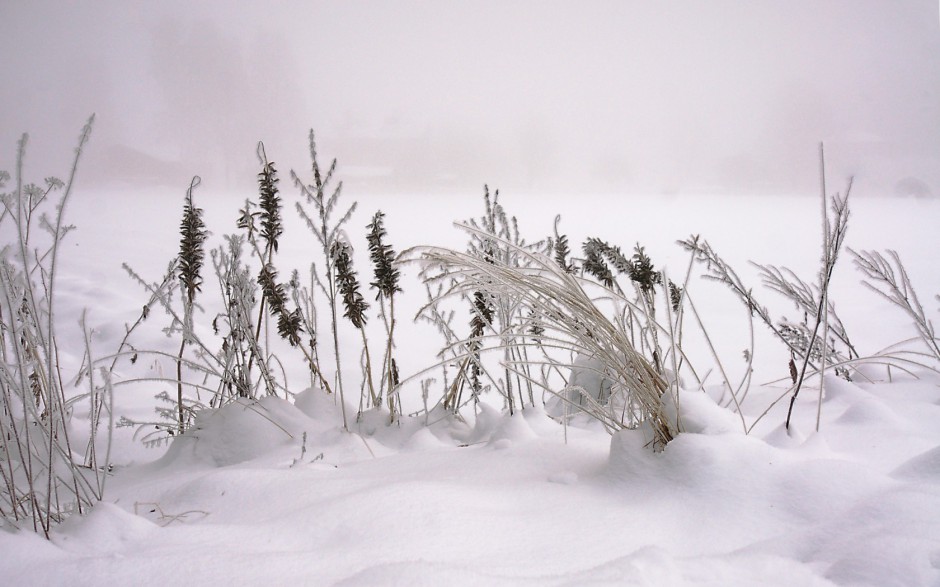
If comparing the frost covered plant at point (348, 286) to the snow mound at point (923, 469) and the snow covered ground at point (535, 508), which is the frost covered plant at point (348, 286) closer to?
the snow covered ground at point (535, 508)

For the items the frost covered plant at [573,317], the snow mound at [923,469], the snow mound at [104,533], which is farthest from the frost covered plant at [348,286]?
the snow mound at [923,469]

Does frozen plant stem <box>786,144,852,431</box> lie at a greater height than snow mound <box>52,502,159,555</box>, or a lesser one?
greater

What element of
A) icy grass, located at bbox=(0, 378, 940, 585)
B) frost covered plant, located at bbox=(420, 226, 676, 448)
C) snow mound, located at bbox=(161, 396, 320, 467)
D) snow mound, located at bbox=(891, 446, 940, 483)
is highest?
frost covered plant, located at bbox=(420, 226, 676, 448)

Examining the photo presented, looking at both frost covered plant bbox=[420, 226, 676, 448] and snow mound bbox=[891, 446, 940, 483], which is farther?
frost covered plant bbox=[420, 226, 676, 448]

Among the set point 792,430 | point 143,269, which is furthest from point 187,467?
point 143,269

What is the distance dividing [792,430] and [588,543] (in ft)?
1.78

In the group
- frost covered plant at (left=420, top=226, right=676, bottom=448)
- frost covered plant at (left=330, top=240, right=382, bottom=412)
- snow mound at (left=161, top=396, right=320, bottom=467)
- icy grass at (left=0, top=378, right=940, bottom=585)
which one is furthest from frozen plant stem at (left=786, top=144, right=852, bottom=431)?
snow mound at (left=161, top=396, right=320, bottom=467)

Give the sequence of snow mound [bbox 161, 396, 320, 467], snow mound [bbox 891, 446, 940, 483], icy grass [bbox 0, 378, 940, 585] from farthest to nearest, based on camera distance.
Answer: snow mound [bbox 161, 396, 320, 467] < snow mound [bbox 891, 446, 940, 483] < icy grass [bbox 0, 378, 940, 585]

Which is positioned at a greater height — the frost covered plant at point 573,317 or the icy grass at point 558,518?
the frost covered plant at point 573,317

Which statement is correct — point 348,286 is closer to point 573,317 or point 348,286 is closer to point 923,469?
point 573,317

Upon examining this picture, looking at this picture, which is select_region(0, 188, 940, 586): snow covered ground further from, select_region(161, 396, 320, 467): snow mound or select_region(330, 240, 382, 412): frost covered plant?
select_region(330, 240, 382, 412): frost covered plant

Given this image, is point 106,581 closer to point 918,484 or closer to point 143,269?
point 918,484

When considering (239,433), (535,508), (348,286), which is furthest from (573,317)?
(239,433)

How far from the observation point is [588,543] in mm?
679
